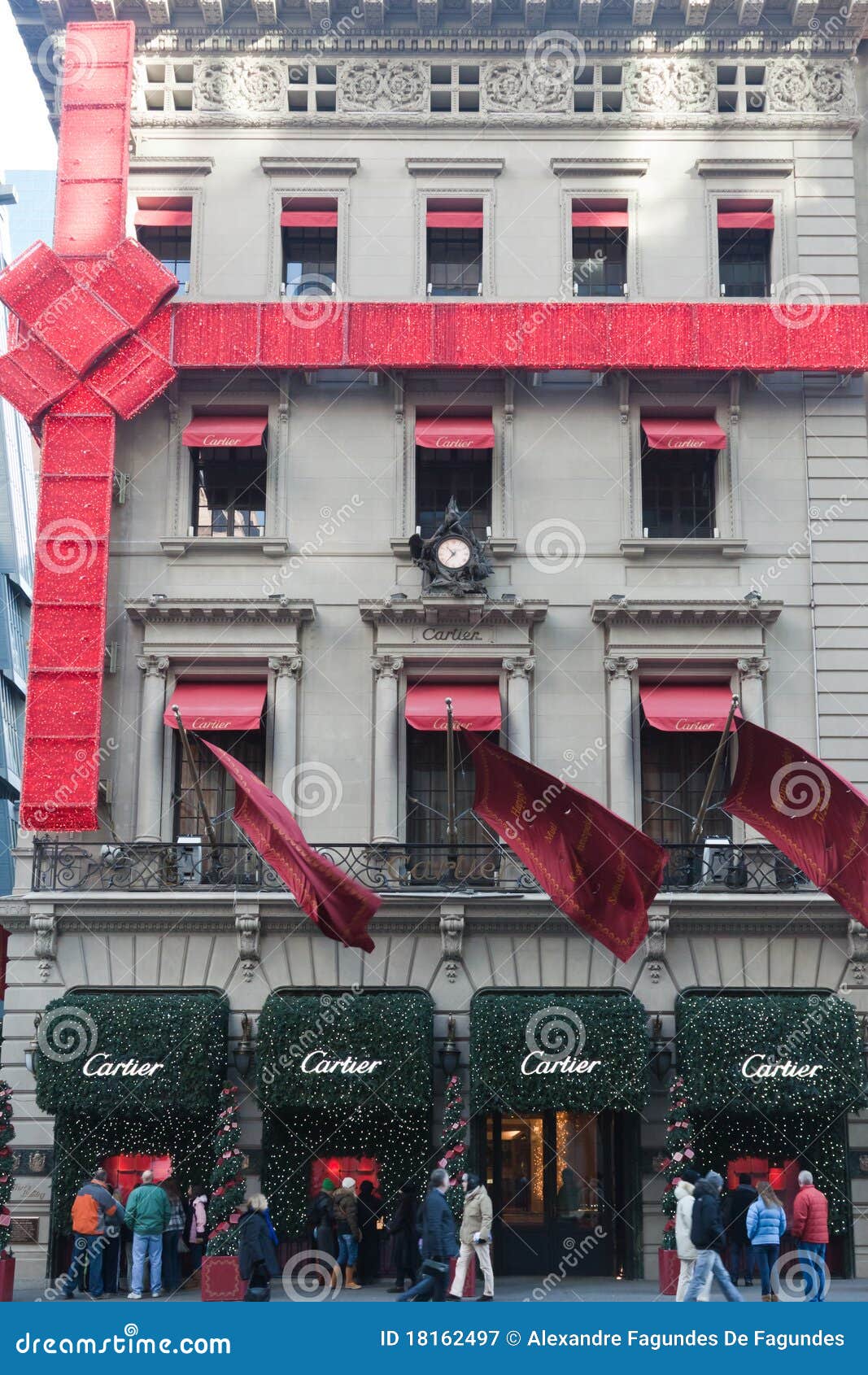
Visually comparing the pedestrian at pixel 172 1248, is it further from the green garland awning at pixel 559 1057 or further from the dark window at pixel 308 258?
the dark window at pixel 308 258

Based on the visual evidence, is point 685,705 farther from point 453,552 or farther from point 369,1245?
point 369,1245

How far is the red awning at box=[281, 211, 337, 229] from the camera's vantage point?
30922 millimetres

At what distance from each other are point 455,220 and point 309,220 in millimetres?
2819

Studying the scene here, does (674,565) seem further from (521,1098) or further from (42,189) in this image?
(42,189)

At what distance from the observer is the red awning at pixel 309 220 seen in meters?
30.9

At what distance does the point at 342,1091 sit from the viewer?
25906 mm

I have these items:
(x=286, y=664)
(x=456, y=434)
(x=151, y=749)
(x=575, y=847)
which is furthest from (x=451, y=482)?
(x=575, y=847)

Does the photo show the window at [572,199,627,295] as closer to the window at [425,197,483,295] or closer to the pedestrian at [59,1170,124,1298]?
the window at [425,197,483,295]

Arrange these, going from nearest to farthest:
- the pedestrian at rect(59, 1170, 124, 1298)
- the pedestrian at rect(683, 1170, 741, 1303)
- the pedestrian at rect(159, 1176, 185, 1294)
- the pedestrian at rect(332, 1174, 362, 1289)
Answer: the pedestrian at rect(683, 1170, 741, 1303) < the pedestrian at rect(59, 1170, 124, 1298) < the pedestrian at rect(159, 1176, 185, 1294) < the pedestrian at rect(332, 1174, 362, 1289)

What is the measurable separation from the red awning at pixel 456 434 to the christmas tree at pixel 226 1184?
1198cm

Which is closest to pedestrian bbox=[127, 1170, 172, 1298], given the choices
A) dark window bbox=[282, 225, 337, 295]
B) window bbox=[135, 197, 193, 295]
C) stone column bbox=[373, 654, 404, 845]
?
stone column bbox=[373, 654, 404, 845]

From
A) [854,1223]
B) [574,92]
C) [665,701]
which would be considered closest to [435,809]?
[665,701]

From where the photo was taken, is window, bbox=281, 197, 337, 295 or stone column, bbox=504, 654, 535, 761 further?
window, bbox=281, 197, 337, 295

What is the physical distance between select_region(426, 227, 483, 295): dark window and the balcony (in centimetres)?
1110
